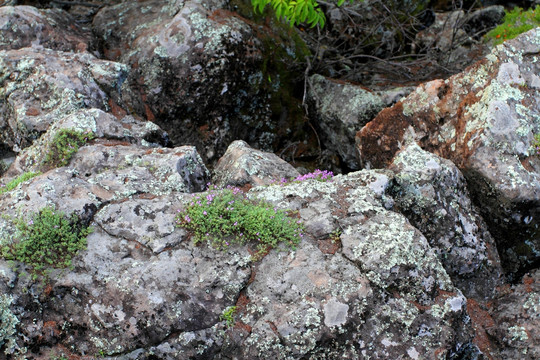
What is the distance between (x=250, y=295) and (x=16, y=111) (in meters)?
4.04

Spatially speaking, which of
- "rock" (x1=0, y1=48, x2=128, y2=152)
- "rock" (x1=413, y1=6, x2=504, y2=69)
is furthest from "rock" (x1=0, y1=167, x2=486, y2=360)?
"rock" (x1=413, y1=6, x2=504, y2=69)

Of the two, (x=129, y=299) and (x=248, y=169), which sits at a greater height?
(x=248, y=169)

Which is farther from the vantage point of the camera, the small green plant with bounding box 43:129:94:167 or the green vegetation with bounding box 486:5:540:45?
the green vegetation with bounding box 486:5:540:45

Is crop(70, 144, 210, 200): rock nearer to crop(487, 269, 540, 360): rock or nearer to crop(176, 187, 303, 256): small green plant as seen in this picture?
crop(176, 187, 303, 256): small green plant

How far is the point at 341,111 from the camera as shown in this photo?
832 centimetres

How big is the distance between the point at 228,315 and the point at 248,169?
6.06 feet

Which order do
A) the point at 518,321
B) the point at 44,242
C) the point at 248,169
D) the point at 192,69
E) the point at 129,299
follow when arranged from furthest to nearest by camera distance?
the point at 192,69 < the point at 248,169 < the point at 518,321 < the point at 44,242 < the point at 129,299

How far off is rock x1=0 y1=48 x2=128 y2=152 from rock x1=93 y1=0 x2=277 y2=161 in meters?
1.36

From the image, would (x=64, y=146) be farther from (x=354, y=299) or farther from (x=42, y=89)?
(x=354, y=299)

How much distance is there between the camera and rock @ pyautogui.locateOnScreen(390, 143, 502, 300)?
467cm

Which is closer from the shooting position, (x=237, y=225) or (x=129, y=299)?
(x=129, y=299)

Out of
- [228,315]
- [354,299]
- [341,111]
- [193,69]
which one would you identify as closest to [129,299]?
[228,315]

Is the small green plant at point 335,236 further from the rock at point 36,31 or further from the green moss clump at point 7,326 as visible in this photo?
the rock at point 36,31

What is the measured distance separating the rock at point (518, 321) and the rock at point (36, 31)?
715 cm
